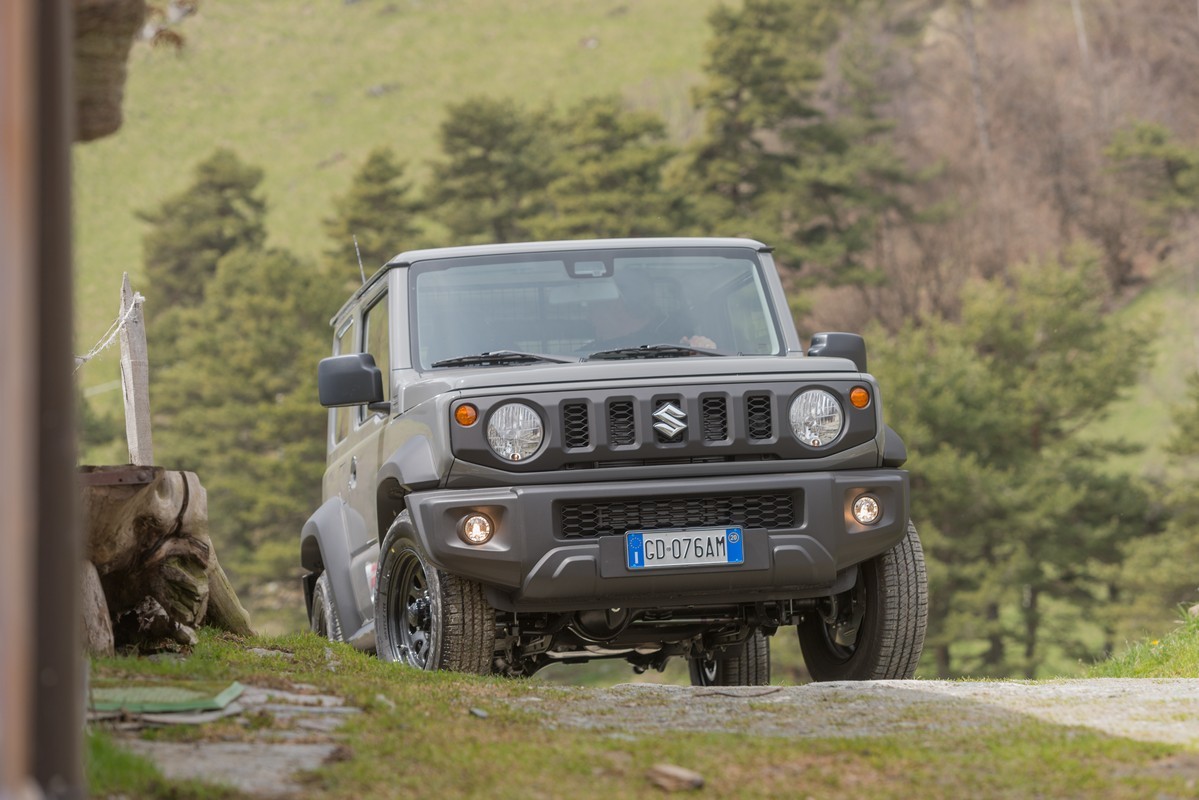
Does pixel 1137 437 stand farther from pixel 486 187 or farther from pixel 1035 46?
pixel 1035 46

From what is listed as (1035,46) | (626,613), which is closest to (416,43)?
(1035,46)

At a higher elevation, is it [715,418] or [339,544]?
[715,418]

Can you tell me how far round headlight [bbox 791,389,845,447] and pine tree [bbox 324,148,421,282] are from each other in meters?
43.3

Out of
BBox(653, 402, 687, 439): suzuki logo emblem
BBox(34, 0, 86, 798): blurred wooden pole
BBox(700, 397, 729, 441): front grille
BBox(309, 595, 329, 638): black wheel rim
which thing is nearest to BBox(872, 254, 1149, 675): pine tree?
BBox(309, 595, 329, 638): black wheel rim

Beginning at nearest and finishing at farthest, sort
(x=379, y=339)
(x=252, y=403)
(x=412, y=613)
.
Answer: (x=412, y=613)
(x=379, y=339)
(x=252, y=403)

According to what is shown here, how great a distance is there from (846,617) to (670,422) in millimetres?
1530

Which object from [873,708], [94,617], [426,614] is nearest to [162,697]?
[94,617]

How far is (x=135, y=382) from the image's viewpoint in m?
8.66

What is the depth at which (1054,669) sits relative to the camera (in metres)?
36.0

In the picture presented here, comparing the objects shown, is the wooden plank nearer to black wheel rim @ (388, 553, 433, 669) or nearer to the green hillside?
black wheel rim @ (388, 553, 433, 669)

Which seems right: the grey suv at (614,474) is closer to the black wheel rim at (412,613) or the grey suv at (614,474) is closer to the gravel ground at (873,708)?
A: the black wheel rim at (412,613)

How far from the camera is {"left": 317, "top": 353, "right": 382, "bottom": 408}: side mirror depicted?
23.8 ft

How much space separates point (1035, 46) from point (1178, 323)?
23.5m

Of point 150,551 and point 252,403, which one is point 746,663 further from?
point 252,403
